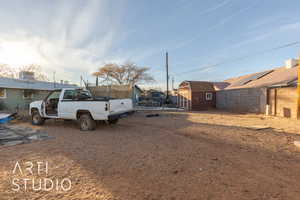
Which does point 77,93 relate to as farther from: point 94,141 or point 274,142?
point 274,142

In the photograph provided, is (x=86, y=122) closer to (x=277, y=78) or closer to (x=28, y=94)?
(x=28, y=94)

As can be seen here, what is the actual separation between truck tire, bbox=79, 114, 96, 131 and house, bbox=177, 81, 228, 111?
13.0 metres

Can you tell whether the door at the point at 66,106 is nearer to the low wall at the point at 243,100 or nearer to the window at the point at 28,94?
the window at the point at 28,94

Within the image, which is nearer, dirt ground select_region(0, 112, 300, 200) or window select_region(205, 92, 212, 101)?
dirt ground select_region(0, 112, 300, 200)

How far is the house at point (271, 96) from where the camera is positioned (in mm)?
10186

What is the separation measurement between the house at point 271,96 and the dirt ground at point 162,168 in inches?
296

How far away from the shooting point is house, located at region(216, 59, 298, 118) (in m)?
10.2

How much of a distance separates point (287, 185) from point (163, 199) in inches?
84.0

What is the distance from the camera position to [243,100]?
14078 mm

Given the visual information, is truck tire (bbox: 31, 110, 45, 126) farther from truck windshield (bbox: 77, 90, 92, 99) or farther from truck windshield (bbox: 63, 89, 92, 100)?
truck windshield (bbox: 77, 90, 92, 99)

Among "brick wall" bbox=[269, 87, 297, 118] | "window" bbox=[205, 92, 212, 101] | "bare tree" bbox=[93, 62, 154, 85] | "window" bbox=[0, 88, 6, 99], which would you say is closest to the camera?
"brick wall" bbox=[269, 87, 297, 118]

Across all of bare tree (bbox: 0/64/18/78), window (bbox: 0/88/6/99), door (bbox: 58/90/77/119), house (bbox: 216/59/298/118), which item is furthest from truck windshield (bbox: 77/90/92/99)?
bare tree (bbox: 0/64/18/78)

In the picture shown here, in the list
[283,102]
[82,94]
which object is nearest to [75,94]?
[82,94]

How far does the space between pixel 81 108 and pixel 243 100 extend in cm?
1459
